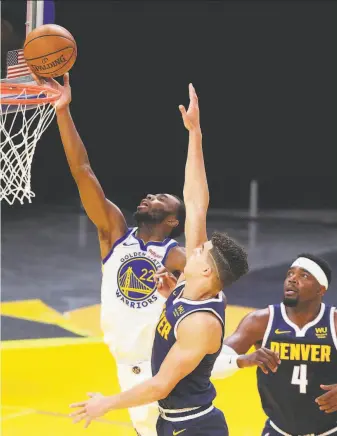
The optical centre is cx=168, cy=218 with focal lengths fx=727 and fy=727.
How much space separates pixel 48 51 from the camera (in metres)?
4.07

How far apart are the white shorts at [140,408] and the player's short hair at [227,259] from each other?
123 cm

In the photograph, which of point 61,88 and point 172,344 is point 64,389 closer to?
point 61,88

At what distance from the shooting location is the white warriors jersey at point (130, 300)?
3.88 m

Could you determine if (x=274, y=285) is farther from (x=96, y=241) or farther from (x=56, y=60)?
(x=56, y=60)

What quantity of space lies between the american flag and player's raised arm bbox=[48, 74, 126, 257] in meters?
0.50

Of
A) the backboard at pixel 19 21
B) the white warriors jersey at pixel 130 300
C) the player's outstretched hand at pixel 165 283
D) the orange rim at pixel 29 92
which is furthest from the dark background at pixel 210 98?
the player's outstretched hand at pixel 165 283

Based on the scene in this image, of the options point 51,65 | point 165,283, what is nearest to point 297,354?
point 165,283

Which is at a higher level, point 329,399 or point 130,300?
point 130,300

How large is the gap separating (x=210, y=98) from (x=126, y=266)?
17.6m

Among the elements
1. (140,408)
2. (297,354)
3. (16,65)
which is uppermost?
(16,65)

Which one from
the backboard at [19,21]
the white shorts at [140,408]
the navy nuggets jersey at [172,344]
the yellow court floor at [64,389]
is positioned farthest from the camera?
the yellow court floor at [64,389]

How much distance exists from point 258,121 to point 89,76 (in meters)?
5.07

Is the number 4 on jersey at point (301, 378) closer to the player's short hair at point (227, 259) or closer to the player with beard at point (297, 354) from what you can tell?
the player with beard at point (297, 354)

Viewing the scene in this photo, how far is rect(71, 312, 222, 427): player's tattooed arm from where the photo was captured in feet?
8.34
